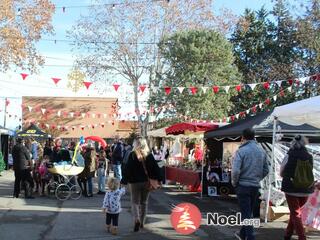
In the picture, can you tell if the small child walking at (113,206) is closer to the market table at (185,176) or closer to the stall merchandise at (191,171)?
the stall merchandise at (191,171)

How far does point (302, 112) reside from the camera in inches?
329

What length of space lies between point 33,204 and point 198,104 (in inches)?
648

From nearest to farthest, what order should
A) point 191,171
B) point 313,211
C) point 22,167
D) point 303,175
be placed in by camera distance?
point 303,175 < point 313,211 < point 22,167 < point 191,171

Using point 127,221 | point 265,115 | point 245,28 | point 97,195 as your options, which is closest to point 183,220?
point 127,221

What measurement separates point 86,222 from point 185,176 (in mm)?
6745

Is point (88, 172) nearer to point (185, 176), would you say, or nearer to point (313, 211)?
point (185, 176)

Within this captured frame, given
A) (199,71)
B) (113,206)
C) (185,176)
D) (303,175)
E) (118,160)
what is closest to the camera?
(303,175)

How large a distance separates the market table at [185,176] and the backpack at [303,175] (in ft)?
24.7

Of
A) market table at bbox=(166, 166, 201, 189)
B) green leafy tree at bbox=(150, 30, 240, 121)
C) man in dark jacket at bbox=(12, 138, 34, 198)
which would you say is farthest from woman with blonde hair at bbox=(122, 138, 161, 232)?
green leafy tree at bbox=(150, 30, 240, 121)

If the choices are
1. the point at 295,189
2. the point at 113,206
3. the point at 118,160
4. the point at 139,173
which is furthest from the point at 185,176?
the point at 295,189

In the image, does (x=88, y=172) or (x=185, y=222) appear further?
(x=88, y=172)

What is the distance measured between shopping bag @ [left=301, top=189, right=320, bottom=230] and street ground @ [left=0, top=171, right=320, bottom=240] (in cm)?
40

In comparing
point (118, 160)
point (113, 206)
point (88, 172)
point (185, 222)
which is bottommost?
point (185, 222)

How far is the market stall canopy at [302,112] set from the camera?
26.9ft
